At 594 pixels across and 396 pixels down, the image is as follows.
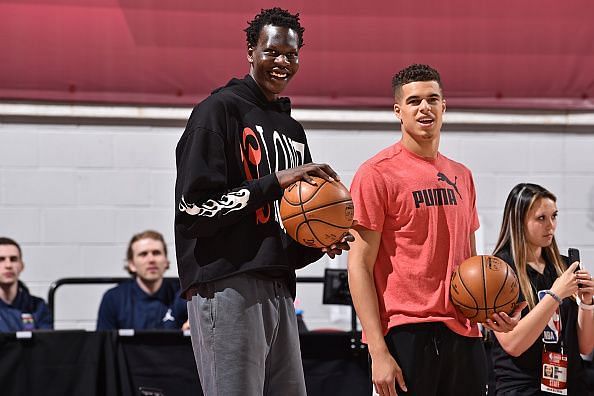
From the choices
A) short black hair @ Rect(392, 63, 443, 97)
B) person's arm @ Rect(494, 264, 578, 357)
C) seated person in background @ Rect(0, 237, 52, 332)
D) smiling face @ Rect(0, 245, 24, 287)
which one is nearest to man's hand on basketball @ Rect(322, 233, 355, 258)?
short black hair @ Rect(392, 63, 443, 97)

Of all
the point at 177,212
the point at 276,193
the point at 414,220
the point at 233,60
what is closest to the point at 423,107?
the point at 414,220

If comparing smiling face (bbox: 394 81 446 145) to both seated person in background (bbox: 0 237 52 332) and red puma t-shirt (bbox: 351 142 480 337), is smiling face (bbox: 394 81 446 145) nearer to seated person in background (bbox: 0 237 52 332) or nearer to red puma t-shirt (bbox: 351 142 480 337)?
red puma t-shirt (bbox: 351 142 480 337)

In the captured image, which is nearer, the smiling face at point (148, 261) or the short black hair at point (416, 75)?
the short black hair at point (416, 75)

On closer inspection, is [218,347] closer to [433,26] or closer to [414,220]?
[414,220]

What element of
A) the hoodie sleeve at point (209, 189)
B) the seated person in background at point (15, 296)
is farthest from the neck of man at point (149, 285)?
the hoodie sleeve at point (209, 189)

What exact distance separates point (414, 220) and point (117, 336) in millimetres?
2167

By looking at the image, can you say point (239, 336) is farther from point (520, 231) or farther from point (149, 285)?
point (149, 285)

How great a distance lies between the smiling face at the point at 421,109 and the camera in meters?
3.18

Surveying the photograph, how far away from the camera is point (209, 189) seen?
2551 millimetres

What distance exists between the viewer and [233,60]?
593 cm

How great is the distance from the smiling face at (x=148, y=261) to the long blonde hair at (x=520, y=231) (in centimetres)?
243

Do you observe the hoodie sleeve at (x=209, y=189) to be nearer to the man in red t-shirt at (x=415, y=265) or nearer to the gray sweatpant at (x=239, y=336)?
the gray sweatpant at (x=239, y=336)

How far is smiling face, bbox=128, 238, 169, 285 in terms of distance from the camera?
5.57 metres

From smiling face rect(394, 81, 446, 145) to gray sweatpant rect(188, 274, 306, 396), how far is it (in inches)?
34.5
